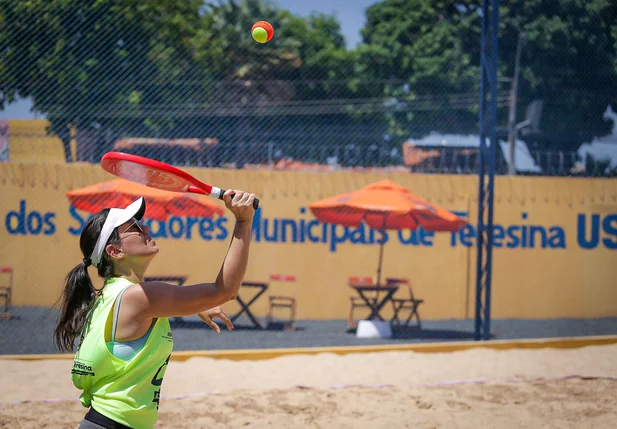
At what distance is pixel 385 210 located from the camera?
10125 millimetres

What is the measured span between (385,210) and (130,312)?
299 inches

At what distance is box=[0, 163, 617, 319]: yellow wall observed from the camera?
11.4 metres

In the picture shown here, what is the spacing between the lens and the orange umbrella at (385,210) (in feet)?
34.0

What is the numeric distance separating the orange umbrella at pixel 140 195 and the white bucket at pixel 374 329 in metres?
2.43

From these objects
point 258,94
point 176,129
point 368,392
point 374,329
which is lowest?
point 368,392

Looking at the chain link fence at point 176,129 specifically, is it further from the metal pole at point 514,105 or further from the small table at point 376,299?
the small table at point 376,299

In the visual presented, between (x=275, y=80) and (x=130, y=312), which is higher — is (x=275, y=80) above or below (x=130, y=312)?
above

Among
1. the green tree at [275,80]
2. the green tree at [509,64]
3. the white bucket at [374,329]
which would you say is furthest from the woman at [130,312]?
the green tree at [509,64]

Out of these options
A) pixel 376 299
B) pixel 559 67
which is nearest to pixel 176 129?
pixel 376 299

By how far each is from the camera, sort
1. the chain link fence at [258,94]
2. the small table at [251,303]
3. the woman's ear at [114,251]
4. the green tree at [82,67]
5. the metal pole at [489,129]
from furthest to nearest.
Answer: the small table at [251,303]
the chain link fence at [258,94]
the metal pole at [489,129]
the green tree at [82,67]
the woman's ear at [114,251]

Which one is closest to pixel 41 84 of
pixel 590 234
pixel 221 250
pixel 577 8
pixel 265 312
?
pixel 221 250

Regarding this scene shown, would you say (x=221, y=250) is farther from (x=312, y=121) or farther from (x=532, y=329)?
(x=312, y=121)

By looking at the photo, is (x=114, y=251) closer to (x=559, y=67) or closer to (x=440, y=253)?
(x=440, y=253)

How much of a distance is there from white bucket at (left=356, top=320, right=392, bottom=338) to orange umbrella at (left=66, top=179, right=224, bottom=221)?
2.43 metres
